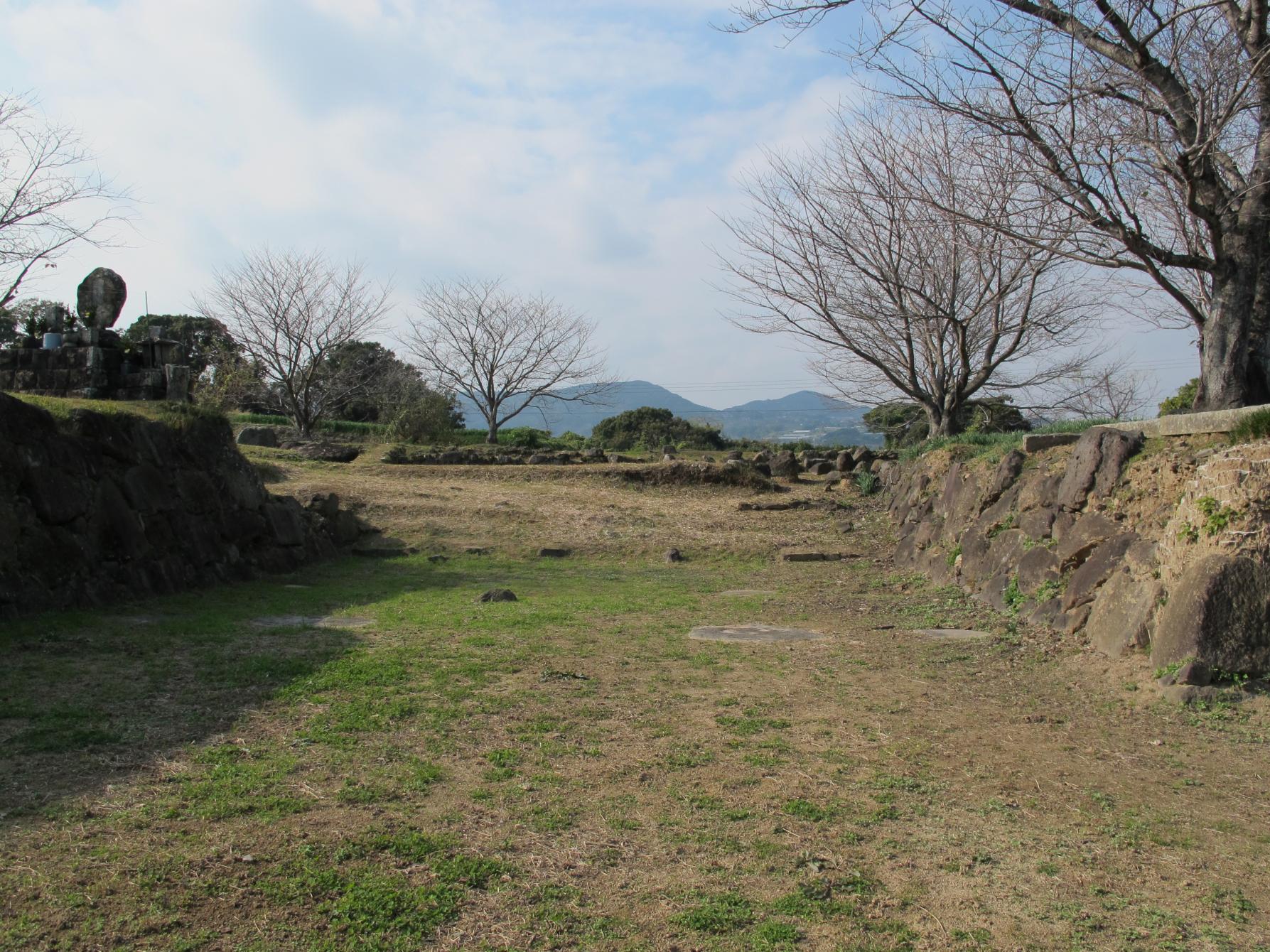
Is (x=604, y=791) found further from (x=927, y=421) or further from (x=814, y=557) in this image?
(x=927, y=421)

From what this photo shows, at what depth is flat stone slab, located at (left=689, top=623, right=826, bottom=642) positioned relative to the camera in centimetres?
754

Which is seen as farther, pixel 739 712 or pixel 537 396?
pixel 537 396

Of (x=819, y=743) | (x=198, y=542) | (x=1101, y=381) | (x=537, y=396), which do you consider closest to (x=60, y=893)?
(x=819, y=743)

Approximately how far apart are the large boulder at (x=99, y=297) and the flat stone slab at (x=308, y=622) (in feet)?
20.7

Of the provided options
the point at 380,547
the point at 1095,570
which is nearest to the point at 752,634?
the point at 1095,570

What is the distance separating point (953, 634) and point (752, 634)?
1.60 m

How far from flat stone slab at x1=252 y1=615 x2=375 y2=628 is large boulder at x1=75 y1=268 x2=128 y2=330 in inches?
248

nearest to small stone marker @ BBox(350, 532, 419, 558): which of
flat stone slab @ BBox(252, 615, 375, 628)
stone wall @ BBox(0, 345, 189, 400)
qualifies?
stone wall @ BBox(0, 345, 189, 400)

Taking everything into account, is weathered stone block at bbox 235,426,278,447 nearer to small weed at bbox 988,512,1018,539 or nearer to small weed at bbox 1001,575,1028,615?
small weed at bbox 988,512,1018,539

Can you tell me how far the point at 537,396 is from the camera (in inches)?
1310

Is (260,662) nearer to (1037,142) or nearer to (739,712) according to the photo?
(739,712)

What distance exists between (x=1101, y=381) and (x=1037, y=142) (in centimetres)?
1132

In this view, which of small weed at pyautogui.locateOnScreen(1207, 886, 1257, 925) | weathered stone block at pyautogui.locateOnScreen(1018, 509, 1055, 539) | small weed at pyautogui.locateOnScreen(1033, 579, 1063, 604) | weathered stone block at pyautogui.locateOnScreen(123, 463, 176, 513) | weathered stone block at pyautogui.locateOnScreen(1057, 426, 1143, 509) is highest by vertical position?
weathered stone block at pyautogui.locateOnScreen(1057, 426, 1143, 509)

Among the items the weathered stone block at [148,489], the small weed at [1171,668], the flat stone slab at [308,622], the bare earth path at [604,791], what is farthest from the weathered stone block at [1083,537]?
the weathered stone block at [148,489]
